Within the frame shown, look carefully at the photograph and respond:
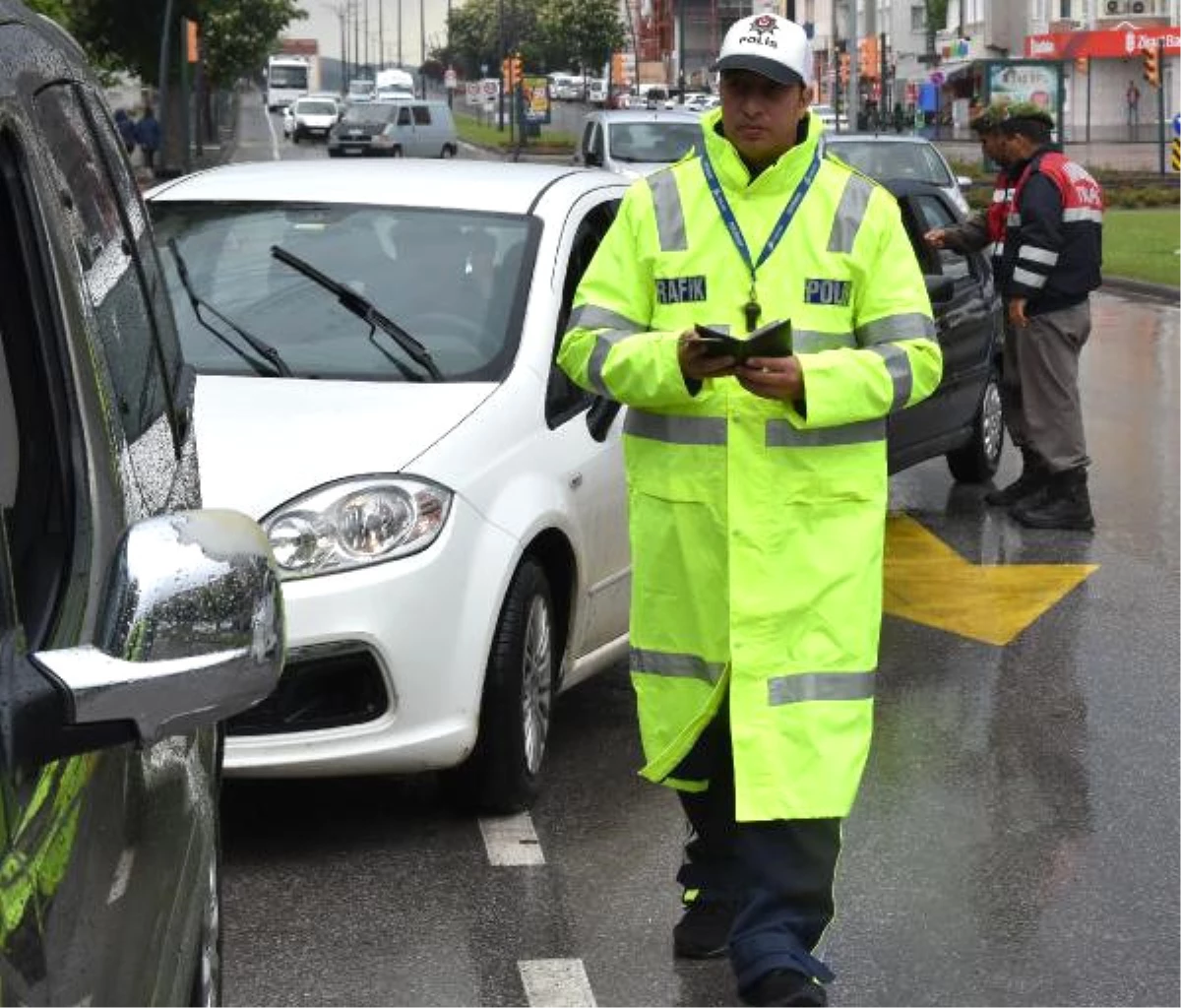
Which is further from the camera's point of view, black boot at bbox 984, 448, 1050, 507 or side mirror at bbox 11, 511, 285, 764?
black boot at bbox 984, 448, 1050, 507

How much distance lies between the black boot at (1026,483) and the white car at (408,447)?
155 inches

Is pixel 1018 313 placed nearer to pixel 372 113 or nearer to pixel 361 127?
pixel 361 127

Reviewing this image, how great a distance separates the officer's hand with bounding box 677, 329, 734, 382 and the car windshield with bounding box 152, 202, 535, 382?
2196 mm

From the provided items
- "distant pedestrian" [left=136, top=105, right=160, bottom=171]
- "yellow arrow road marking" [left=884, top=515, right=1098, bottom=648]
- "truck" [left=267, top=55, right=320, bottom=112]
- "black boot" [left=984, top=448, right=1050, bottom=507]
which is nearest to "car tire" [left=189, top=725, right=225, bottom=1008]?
"yellow arrow road marking" [left=884, top=515, right=1098, bottom=648]

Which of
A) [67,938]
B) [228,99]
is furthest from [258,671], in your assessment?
[228,99]

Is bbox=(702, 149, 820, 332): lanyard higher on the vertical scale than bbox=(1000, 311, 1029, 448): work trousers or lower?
higher

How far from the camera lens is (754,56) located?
476 centimetres

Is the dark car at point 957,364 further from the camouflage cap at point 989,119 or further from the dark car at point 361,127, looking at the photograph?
the dark car at point 361,127

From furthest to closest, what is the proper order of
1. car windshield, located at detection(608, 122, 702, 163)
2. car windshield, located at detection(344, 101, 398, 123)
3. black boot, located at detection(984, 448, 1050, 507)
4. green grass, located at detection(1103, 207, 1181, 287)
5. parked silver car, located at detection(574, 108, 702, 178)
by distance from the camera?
car windshield, located at detection(344, 101, 398, 123) → car windshield, located at detection(608, 122, 702, 163) → parked silver car, located at detection(574, 108, 702, 178) → green grass, located at detection(1103, 207, 1181, 287) → black boot, located at detection(984, 448, 1050, 507)

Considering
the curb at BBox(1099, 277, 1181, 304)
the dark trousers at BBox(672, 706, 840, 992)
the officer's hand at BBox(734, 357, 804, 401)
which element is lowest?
the curb at BBox(1099, 277, 1181, 304)

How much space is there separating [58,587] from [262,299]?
4.80 meters

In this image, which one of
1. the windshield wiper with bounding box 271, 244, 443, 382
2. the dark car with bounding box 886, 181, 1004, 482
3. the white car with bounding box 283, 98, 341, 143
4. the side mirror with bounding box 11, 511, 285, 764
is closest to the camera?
the side mirror with bounding box 11, 511, 285, 764

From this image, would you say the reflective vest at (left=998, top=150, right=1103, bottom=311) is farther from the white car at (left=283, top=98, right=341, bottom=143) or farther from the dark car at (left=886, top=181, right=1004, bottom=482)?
the white car at (left=283, top=98, right=341, bottom=143)

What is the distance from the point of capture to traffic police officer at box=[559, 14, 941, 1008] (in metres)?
4.70
